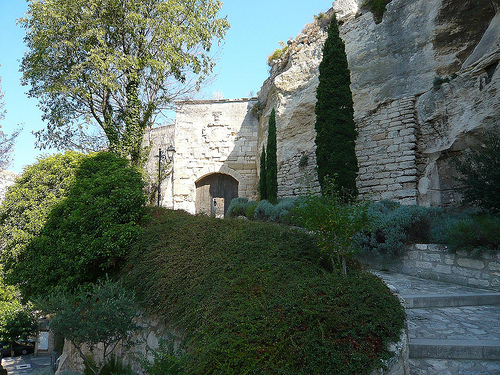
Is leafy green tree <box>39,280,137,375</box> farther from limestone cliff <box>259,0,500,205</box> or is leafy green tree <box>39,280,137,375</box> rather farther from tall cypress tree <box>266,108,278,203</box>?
tall cypress tree <box>266,108,278,203</box>

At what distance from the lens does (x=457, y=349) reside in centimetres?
321

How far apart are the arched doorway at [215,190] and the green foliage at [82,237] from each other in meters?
10.1

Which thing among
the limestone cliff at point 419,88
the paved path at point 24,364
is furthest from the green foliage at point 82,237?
the paved path at point 24,364

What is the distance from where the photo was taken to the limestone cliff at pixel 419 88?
7.73 meters

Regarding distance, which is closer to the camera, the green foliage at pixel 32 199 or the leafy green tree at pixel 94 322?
the leafy green tree at pixel 94 322

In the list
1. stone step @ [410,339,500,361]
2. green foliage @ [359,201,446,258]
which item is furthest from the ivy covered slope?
green foliage @ [359,201,446,258]

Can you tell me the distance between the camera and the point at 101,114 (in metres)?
11.6

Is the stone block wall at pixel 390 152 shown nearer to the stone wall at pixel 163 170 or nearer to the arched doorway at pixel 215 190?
the arched doorway at pixel 215 190

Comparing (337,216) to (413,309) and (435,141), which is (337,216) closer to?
(413,309)

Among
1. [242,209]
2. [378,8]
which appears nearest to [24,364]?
[242,209]

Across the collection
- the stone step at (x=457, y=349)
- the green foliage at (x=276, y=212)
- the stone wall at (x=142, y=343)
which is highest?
the green foliage at (x=276, y=212)

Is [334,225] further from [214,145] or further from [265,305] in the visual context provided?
[214,145]

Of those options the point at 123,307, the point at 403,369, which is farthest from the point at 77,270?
the point at 403,369

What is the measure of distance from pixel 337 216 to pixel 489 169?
12.1 ft
